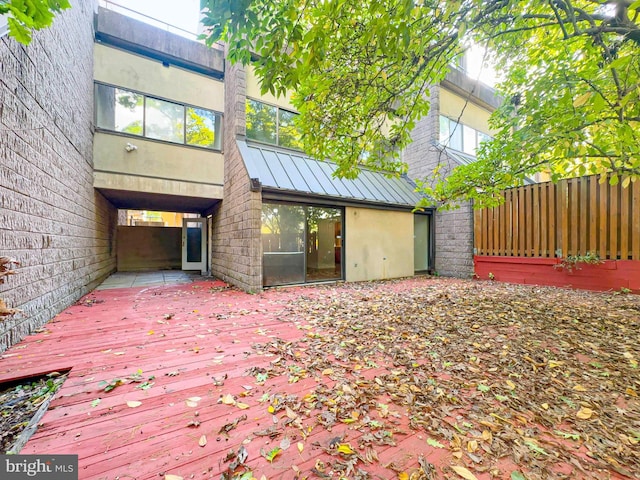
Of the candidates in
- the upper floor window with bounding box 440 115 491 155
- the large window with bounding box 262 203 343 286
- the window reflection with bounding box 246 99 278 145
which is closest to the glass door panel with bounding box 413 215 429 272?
the upper floor window with bounding box 440 115 491 155

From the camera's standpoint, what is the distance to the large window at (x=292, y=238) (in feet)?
21.1

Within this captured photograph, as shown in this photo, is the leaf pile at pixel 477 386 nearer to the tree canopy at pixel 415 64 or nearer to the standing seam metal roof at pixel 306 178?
the tree canopy at pixel 415 64

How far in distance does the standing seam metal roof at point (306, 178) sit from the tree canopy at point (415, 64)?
220cm

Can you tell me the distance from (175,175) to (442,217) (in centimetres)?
873

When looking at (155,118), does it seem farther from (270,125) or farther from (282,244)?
(282,244)

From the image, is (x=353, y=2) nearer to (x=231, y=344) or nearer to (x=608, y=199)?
(x=231, y=344)

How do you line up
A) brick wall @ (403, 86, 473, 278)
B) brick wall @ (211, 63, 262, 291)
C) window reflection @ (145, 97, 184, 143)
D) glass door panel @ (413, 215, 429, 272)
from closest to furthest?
1. brick wall @ (211, 63, 262, 291)
2. window reflection @ (145, 97, 184, 143)
3. brick wall @ (403, 86, 473, 278)
4. glass door panel @ (413, 215, 429, 272)

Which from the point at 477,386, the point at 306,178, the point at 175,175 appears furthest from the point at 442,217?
the point at 175,175

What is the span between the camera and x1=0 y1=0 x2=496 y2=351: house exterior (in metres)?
3.64

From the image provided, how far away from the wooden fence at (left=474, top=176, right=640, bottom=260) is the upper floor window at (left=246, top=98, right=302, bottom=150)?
6440mm

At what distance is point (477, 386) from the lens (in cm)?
220

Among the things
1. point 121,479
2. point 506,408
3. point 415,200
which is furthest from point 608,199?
point 121,479

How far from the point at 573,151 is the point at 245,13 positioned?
13.0 feet

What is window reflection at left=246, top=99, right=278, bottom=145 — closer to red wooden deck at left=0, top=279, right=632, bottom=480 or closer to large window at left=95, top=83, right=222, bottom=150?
large window at left=95, top=83, right=222, bottom=150
